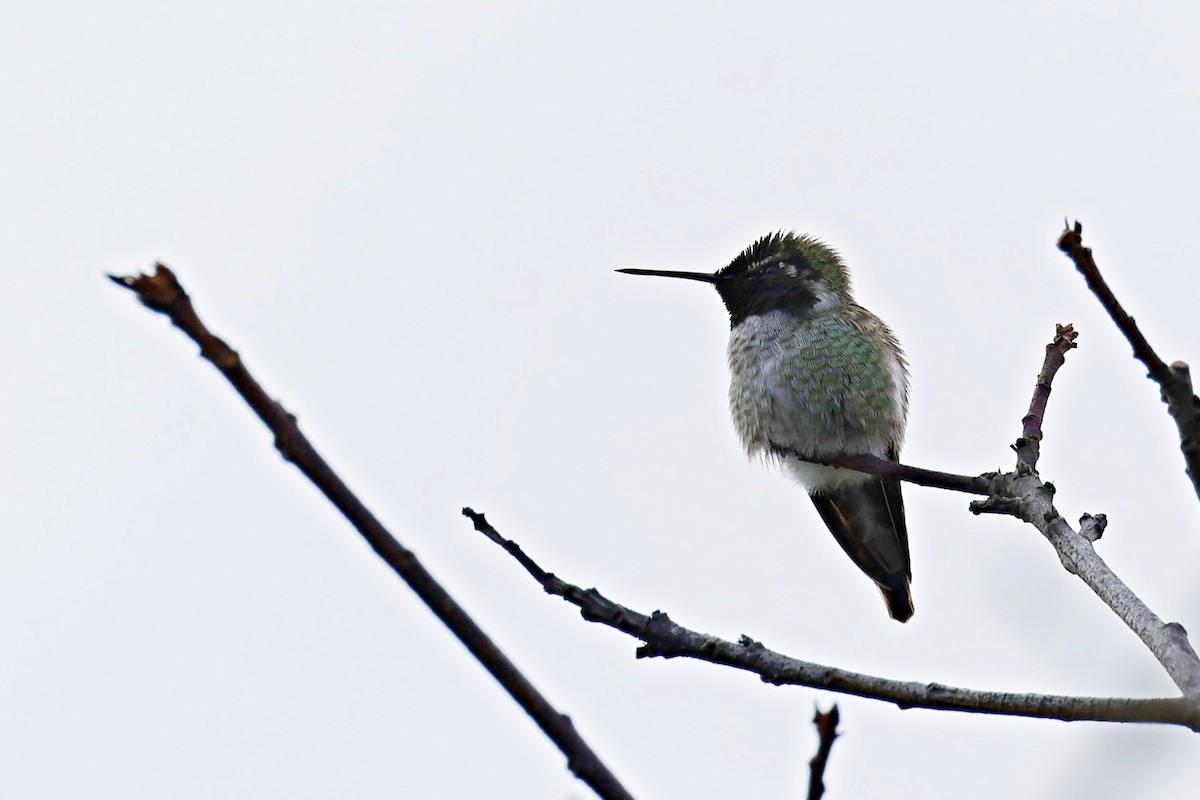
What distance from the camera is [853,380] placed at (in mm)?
6207

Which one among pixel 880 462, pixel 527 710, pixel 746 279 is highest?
pixel 746 279

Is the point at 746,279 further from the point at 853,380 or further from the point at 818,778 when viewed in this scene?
the point at 818,778

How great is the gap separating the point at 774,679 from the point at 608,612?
16.6 inches

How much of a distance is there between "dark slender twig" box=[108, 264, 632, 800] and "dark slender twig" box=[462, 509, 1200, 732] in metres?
1.05

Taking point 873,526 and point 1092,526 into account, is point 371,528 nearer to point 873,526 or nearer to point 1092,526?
point 1092,526

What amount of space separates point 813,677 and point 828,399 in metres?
3.41

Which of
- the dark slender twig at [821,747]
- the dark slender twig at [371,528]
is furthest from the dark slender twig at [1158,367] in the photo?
the dark slender twig at [371,528]

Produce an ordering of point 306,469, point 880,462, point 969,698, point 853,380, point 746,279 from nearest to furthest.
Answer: point 306,469, point 969,698, point 880,462, point 853,380, point 746,279

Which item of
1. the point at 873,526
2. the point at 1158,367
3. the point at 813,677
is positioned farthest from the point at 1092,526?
the point at 873,526

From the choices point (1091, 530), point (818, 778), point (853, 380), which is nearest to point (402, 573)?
point (818, 778)

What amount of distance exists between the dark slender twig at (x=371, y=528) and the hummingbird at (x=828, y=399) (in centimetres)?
424

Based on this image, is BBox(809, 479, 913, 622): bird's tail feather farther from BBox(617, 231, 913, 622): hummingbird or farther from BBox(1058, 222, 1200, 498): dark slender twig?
BBox(1058, 222, 1200, 498): dark slender twig

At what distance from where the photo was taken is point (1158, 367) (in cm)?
224

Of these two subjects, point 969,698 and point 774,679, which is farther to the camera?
point 774,679
